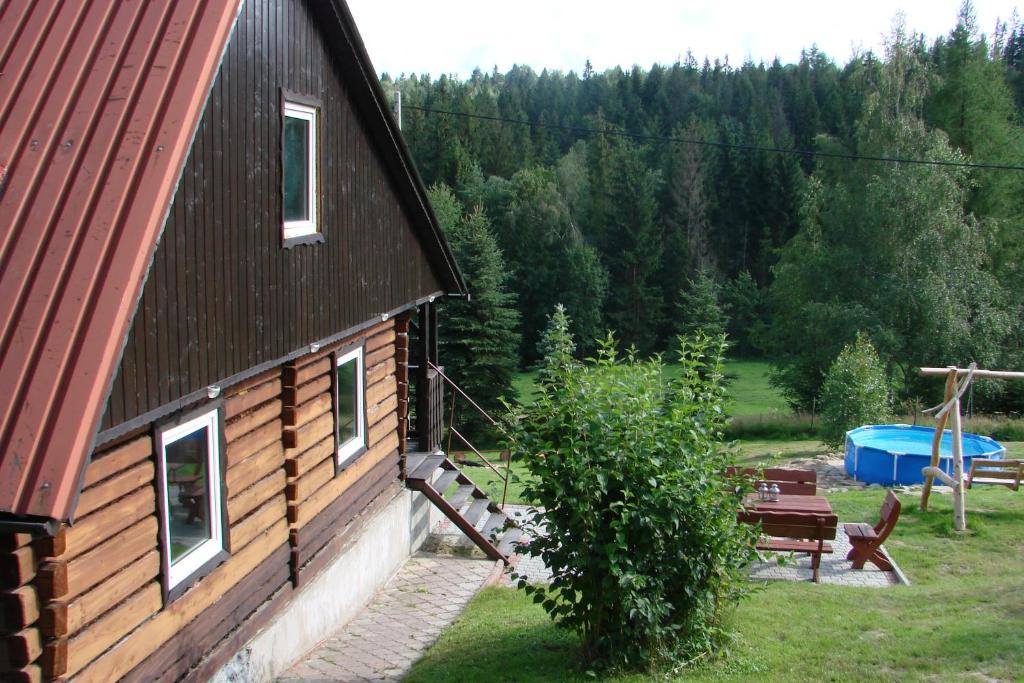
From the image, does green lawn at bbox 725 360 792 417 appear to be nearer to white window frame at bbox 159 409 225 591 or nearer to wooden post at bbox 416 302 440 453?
wooden post at bbox 416 302 440 453

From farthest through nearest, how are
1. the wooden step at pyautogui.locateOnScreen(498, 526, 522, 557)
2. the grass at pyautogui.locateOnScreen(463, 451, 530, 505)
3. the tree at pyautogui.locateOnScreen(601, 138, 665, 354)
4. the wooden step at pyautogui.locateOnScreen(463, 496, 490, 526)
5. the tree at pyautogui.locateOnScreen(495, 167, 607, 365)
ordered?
the tree at pyautogui.locateOnScreen(601, 138, 665, 354), the tree at pyautogui.locateOnScreen(495, 167, 607, 365), the grass at pyautogui.locateOnScreen(463, 451, 530, 505), the wooden step at pyautogui.locateOnScreen(463, 496, 490, 526), the wooden step at pyautogui.locateOnScreen(498, 526, 522, 557)

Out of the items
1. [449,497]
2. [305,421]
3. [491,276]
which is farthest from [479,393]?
[305,421]

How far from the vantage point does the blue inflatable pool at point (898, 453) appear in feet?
62.4

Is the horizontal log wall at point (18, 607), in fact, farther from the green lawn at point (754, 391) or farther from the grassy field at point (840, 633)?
the green lawn at point (754, 391)

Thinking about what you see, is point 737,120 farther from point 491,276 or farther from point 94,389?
point 94,389

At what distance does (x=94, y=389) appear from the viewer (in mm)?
4852

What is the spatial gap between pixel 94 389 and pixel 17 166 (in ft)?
5.62

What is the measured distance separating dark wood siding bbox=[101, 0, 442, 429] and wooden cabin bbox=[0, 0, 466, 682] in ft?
0.08

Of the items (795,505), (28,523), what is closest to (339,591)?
(795,505)

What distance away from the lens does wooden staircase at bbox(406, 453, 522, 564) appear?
13039 millimetres

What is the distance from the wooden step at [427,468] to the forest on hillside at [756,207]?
559cm

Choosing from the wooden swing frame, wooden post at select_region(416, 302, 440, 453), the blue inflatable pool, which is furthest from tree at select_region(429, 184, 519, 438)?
the wooden swing frame

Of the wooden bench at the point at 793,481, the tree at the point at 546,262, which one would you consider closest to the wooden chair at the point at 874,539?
the wooden bench at the point at 793,481

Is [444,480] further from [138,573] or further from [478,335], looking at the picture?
[478,335]
